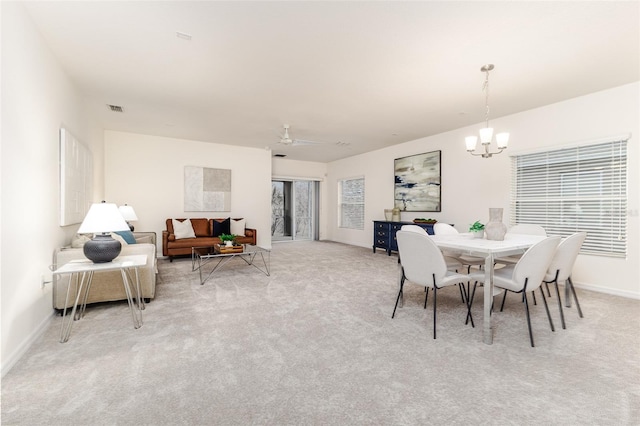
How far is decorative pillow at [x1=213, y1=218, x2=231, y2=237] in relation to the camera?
242 inches

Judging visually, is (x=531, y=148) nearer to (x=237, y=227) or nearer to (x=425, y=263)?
(x=425, y=263)

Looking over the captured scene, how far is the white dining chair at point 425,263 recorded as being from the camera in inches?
93.5

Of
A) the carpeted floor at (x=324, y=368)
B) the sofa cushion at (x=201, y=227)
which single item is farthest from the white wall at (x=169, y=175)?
the carpeted floor at (x=324, y=368)

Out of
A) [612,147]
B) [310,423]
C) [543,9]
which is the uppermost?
[543,9]

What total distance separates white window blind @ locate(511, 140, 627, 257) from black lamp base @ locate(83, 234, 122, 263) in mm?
5339

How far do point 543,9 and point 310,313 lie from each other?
10.3ft

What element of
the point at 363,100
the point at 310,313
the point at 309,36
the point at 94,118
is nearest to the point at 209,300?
the point at 310,313

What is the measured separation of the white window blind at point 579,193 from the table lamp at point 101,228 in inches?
208

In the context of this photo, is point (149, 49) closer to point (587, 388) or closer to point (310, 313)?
point (310, 313)

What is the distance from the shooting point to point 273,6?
6.95 feet

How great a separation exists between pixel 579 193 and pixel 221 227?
6.05m

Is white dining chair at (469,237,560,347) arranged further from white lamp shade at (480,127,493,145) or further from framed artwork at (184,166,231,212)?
framed artwork at (184,166,231,212)

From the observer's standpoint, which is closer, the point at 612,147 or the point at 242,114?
the point at 612,147

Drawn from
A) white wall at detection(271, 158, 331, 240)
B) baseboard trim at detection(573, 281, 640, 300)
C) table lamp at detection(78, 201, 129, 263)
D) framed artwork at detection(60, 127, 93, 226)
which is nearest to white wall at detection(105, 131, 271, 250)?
white wall at detection(271, 158, 331, 240)
